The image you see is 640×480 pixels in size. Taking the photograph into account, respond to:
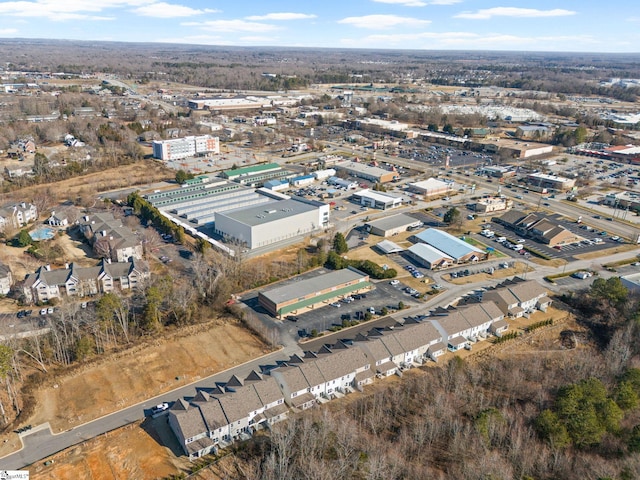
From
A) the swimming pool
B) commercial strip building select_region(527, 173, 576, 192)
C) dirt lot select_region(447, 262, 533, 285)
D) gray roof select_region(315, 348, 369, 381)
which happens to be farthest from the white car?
commercial strip building select_region(527, 173, 576, 192)

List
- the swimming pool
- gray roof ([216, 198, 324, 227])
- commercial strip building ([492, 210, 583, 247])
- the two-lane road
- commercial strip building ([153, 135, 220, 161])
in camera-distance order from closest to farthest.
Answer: the two-lane road → the swimming pool → gray roof ([216, 198, 324, 227]) → commercial strip building ([492, 210, 583, 247]) → commercial strip building ([153, 135, 220, 161])

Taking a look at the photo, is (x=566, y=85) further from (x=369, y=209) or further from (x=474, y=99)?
(x=369, y=209)

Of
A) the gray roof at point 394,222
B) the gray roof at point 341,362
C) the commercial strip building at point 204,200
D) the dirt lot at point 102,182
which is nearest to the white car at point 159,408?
the gray roof at point 341,362

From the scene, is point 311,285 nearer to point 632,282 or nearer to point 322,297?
point 322,297

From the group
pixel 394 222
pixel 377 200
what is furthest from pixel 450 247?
pixel 377 200

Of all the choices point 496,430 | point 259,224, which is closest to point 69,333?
point 259,224

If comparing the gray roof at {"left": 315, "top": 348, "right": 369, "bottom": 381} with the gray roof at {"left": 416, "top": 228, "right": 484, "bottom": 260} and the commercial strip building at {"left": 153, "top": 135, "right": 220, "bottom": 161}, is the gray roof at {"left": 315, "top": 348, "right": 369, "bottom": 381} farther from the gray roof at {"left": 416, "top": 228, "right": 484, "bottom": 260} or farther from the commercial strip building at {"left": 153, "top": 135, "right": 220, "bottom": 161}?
the commercial strip building at {"left": 153, "top": 135, "right": 220, "bottom": 161}

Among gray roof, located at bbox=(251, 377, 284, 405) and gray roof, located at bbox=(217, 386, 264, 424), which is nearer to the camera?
gray roof, located at bbox=(217, 386, 264, 424)
